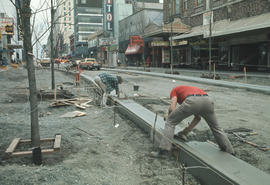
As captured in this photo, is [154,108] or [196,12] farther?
[196,12]

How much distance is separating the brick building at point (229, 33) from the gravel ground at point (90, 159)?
15375mm

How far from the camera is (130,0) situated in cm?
6681

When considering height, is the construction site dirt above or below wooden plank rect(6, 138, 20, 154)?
below

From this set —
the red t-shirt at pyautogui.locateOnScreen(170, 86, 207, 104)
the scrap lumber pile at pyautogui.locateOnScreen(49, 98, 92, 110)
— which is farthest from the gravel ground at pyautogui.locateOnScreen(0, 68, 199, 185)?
the scrap lumber pile at pyautogui.locateOnScreen(49, 98, 92, 110)

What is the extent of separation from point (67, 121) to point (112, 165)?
3270 millimetres

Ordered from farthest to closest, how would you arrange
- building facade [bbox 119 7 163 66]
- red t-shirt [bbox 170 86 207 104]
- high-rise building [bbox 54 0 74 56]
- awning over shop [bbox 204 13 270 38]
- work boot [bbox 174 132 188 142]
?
building facade [bbox 119 7 163 66], awning over shop [bbox 204 13 270 38], high-rise building [bbox 54 0 74 56], work boot [bbox 174 132 188 142], red t-shirt [bbox 170 86 207 104]

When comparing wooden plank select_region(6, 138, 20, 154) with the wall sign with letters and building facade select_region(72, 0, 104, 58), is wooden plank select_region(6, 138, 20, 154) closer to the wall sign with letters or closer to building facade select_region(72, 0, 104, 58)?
the wall sign with letters

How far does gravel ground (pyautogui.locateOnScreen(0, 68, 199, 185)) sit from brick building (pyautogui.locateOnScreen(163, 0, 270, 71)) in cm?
1538

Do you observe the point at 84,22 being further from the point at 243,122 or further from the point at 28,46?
the point at 28,46

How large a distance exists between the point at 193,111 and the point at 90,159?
1942 mm

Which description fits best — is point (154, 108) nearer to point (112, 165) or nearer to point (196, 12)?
point (112, 165)

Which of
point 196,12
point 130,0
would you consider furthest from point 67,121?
point 130,0

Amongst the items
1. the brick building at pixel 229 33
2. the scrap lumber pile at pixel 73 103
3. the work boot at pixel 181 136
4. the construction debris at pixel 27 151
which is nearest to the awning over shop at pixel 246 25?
the brick building at pixel 229 33

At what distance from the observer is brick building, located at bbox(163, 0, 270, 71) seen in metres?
21.8
